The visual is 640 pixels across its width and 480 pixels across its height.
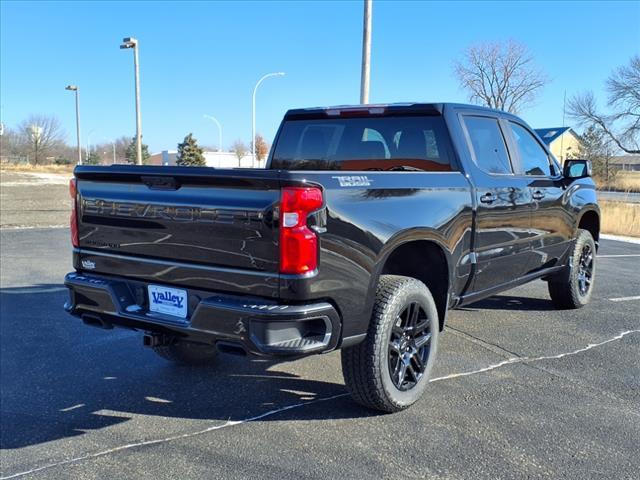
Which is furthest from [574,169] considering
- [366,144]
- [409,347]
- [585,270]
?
[409,347]

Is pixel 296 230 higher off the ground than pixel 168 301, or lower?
higher

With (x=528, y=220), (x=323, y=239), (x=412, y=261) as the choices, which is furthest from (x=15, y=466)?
(x=528, y=220)

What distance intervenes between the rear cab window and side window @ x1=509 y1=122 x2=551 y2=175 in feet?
3.82

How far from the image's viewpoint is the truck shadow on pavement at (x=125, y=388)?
3.64 meters

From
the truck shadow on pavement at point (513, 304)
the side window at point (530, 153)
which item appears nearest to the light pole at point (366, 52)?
the truck shadow on pavement at point (513, 304)

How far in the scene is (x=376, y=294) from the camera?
139 inches

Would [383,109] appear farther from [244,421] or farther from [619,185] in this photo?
[619,185]

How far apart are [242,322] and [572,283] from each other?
176 inches

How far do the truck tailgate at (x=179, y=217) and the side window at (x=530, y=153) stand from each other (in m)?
3.09

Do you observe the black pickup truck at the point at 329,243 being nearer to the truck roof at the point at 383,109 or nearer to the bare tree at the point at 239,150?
the truck roof at the point at 383,109

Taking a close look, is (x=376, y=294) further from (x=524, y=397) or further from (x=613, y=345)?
(x=613, y=345)

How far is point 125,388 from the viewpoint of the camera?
4.19 meters

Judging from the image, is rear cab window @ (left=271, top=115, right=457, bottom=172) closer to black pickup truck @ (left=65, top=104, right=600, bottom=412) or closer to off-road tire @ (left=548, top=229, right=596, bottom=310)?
black pickup truck @ (left=65, top=104, right=600, bottom=412)

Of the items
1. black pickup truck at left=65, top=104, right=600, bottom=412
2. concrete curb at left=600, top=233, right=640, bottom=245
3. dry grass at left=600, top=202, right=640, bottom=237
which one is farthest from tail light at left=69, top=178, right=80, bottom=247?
dry grass at left=600, top=202, right=640, bottom=237
